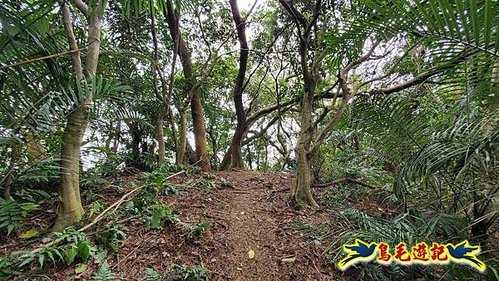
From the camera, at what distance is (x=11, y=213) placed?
79.0 inches

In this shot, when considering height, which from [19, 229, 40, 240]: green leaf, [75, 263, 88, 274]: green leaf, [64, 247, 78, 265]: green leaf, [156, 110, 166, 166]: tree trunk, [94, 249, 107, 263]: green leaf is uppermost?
[156, 110, 166, 166]: tree trunk

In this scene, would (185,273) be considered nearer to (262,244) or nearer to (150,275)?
(150,275)

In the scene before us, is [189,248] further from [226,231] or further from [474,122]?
[474,122]

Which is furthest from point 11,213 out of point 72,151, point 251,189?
point 251,189

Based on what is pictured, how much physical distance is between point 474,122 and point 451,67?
42 cm

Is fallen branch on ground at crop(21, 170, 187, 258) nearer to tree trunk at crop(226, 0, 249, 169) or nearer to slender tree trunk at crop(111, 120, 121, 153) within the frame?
slender tree trunk at crop(111, 120, 121, 153)

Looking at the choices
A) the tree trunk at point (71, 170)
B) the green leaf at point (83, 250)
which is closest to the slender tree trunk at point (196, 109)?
the tree trunk at point (71, 170)

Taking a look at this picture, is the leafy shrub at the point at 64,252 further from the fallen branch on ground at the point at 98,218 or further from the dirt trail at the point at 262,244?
the dirt trail at the point at 262,244

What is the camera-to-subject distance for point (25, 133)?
162 cm

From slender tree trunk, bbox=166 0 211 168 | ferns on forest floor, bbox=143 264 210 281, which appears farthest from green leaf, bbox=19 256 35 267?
slender tree trunk, bbox=166 0 211 168

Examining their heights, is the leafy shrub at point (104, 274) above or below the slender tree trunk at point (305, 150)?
below

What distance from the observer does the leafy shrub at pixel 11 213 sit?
77.6 inches

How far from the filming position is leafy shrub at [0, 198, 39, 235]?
197cm

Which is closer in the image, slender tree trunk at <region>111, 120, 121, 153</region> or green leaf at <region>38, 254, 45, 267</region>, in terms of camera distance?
green leaf at <region>38, 254, 45, 267</region>
